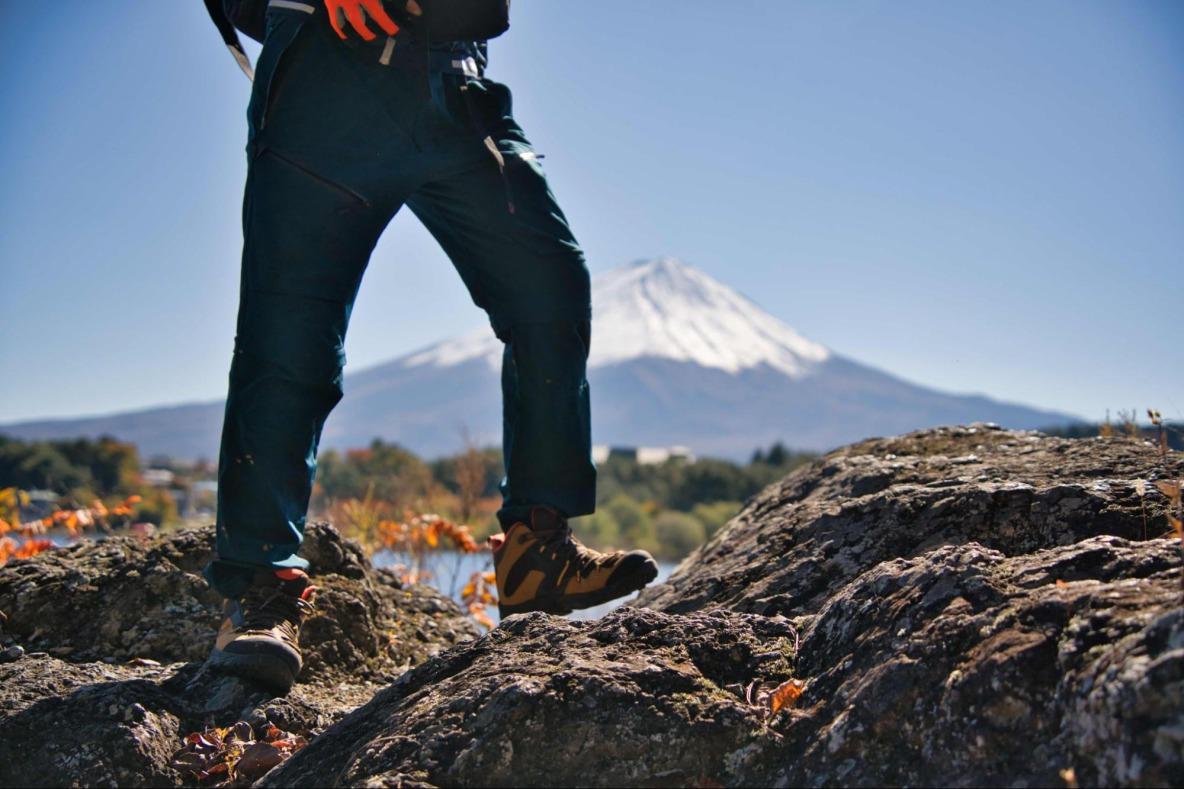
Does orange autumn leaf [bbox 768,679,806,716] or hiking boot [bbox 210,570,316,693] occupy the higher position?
orange autumn leaf [bbox 768,679,806,716]

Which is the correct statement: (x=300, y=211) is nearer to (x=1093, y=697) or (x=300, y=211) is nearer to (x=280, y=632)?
(x=280, y=632)

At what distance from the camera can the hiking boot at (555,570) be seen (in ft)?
8.23

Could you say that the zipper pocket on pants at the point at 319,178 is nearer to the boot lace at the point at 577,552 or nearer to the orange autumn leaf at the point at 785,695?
the boot lace at the point at 577,552

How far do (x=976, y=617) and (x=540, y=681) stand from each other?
627mm

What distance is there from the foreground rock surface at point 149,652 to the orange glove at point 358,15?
138cm

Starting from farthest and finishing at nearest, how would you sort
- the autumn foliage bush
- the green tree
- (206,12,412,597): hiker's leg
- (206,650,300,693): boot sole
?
the green tree
the autumn foliage bush
(206,12,412,597): hiker's leg
(206,650,300,693): boot sole

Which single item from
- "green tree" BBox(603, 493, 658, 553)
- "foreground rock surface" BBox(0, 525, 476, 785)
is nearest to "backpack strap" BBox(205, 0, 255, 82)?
"foreground rock surface" BBox(0, 525, 476, 785)

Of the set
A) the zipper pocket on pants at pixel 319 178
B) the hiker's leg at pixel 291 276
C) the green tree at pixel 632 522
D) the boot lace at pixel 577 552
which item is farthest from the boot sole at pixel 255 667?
the green tree at pixel 632 522

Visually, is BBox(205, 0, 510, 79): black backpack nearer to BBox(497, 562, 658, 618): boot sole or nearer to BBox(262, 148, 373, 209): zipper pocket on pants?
BBox(262, 148, 373, 209): zipper pocket on pants

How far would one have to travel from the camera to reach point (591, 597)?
251 cm

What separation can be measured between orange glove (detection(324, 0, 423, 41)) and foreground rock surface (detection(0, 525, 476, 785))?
4.53ft

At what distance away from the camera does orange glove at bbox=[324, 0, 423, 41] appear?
228cm

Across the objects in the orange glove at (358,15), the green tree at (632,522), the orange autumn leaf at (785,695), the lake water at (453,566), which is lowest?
the green tree at (632,522)

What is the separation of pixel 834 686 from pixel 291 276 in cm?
145
